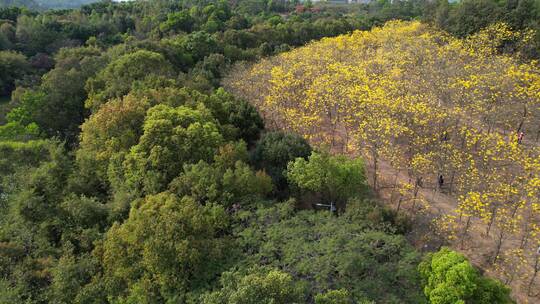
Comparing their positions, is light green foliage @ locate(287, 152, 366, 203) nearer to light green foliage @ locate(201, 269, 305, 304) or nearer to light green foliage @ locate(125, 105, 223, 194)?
light green foliage @ locate(125, 105, 223, 194)

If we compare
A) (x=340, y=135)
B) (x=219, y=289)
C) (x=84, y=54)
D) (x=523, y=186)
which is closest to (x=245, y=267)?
(x=219, y=289)

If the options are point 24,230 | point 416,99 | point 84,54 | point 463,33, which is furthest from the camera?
point 463,33

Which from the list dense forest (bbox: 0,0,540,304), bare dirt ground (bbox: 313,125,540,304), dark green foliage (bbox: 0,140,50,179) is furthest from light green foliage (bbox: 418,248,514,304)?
dark green foliage (bbox: 0,140,50,179)

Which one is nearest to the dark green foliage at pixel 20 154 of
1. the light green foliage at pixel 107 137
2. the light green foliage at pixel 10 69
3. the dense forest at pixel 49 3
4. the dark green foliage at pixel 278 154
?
the light green foliage at pixel 107 137

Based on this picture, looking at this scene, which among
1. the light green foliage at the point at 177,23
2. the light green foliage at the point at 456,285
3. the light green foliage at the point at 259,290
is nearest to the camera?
the light green foliage at the point at 259,290

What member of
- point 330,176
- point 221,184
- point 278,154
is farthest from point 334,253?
point 278,154

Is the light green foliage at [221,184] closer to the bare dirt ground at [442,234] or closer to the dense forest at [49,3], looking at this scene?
the bare dirt ground at [442,234]

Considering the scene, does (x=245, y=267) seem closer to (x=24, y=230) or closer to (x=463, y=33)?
(x=24, y=230)
